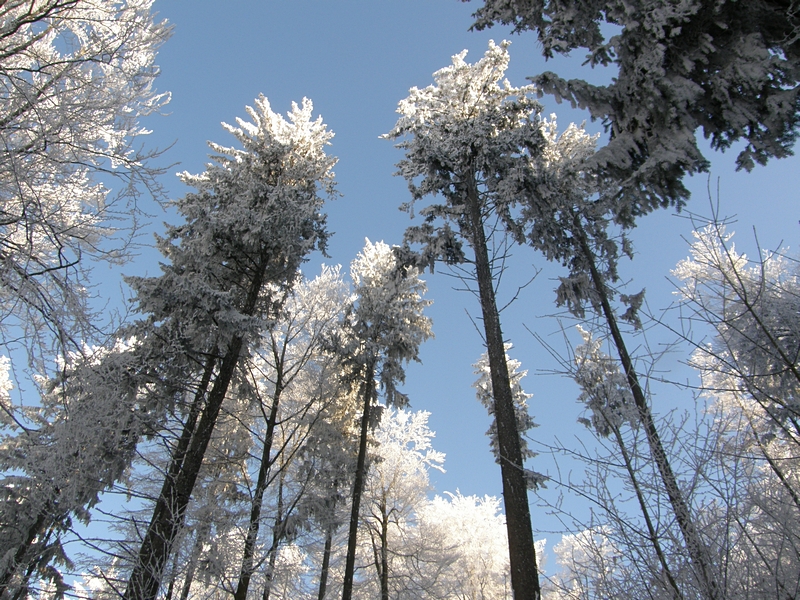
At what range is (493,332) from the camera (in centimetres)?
714

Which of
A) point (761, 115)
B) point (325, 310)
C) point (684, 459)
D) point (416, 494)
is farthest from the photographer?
point (416, 494)

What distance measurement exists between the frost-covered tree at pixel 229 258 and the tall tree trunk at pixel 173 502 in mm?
20

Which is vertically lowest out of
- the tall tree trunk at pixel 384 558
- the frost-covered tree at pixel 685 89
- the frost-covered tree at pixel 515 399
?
the tall tree trunk at pixel 384 558

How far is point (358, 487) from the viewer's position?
1121cm

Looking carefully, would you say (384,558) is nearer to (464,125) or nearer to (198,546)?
(198,546)

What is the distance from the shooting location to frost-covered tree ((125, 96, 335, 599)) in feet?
26.5

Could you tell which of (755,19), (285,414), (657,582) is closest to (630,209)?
(755,19)

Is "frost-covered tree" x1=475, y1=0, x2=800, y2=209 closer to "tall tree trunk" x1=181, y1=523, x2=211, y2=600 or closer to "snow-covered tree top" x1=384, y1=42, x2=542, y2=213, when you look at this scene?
"snow-covered tree top" x1=384, y1=42, x2=542, y2=213

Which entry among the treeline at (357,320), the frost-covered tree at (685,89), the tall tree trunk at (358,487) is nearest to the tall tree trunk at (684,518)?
the treeline at (357,320)

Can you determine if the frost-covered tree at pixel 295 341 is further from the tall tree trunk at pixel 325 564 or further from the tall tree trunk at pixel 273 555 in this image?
the tall tree trunk at pixel 325 564

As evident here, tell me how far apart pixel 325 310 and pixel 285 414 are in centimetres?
321

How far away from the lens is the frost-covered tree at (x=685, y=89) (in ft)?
12.9

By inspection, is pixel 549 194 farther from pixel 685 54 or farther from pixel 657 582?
pixel 657 582

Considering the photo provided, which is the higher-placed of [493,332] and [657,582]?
[493,332]
